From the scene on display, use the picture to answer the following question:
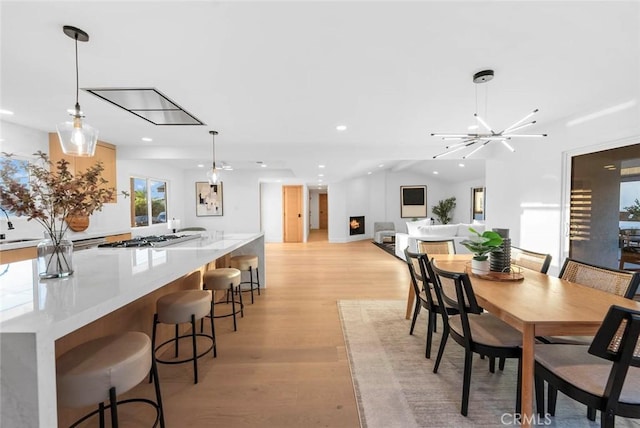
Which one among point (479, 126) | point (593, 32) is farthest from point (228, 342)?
point (479, 126)

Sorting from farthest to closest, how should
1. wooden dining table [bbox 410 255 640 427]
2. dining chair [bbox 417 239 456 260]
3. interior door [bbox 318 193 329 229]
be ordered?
interior door [bbox 318 193 329 229]
dining chair [bbox 417 239 456 260]
wooden dining table [bbox 410 255 640 427]

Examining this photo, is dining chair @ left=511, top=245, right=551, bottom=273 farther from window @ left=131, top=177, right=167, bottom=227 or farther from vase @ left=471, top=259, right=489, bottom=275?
window @ left=131, top=177, right=167, bottom=227

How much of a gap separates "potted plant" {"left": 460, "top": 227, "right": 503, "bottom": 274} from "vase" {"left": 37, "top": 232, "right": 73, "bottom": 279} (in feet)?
8.28

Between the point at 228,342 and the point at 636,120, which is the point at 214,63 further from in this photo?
the point at 636,120

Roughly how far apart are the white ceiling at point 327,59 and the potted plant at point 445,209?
285 inches

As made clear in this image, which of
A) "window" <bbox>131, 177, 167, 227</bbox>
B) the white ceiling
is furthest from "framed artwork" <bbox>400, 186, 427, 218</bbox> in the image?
"window" <bbox>131, 177, 167, 227</bbox>

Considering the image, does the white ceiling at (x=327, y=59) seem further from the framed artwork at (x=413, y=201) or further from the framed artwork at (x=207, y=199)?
the framed artwork at (x=413, y=201)

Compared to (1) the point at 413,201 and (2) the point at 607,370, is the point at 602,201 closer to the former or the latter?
(2) the point at 607,370

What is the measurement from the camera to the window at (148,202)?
19.6 feet

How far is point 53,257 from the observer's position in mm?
1396

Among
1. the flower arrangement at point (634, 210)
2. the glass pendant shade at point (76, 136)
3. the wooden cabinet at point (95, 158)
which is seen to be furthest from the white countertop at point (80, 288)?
the flower arrangement at point (634, 210)

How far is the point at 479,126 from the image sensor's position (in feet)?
12.3

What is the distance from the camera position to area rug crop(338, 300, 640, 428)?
1617 mm

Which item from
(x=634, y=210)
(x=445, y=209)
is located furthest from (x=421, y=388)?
(x=445, y=209)
